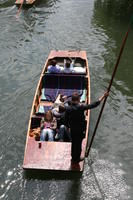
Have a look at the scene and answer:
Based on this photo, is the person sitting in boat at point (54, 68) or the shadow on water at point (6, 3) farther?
the shadow on water at point (6, 3)

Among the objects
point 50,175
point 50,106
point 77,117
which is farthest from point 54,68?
point 77,117

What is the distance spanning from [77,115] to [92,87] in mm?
6898

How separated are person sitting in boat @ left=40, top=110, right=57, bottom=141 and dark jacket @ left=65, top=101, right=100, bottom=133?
2022mm

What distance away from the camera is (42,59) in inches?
Answer: 732

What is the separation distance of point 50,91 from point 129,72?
514 centimetres

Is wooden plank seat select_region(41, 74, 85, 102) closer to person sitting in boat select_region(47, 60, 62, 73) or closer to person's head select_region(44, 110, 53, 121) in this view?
person sitting in boat select_region(47, 60, 62, 73)

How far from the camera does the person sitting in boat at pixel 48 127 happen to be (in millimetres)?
11062

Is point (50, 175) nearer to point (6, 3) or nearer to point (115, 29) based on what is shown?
point (115, 29)

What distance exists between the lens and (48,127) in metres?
11.3

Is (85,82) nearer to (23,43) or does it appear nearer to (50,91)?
(50,91)

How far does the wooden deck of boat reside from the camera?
10094mm

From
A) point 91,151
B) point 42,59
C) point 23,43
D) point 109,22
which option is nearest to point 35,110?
point 91,151

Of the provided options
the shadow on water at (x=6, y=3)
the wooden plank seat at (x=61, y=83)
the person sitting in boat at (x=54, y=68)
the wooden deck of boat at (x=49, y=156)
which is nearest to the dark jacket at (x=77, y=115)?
the wooden deck of boat at (x=49, y=156)

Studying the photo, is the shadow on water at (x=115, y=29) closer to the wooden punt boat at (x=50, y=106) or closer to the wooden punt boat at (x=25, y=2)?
the wooden punt boat at (x=50, y=106)
